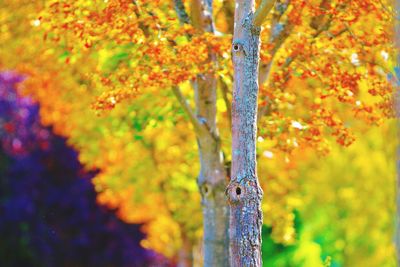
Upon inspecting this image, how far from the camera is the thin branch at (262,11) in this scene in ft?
36.9

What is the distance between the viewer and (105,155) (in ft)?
79.2

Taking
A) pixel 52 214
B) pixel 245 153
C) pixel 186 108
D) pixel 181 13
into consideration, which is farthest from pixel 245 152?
pixel 52 214

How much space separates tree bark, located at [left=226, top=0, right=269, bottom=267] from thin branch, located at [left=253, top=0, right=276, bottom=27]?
0.05ft

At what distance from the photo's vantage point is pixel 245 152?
37.4 ft

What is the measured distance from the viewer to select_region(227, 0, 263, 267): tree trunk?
1140cm

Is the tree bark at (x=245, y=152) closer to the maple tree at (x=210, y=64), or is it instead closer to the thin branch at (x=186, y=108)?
the maple tree at (x=210, y=64)

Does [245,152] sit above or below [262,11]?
below

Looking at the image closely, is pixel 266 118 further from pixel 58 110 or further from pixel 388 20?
pixel 58 110

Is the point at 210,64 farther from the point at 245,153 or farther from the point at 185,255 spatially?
the point at 185,255

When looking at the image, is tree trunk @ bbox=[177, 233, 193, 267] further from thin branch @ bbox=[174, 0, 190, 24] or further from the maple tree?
thin branch @ bbox=[174, 0, 190, 24]

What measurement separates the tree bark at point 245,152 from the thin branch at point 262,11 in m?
0.02

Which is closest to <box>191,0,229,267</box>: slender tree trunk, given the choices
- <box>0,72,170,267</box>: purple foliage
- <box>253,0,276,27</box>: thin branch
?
<box>253,0,276,27</box>: thin branch

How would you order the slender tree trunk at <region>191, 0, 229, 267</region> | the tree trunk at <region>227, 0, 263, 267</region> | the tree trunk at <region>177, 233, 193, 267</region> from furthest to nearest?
the tree trunk at <region>177, 233, 193, 267</region> → the slender tree trunk at <region>191, 0, 229, 267</region> → the tree trunk at <region>227, 0, 263, 267</region>

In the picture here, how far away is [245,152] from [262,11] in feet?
5.03
